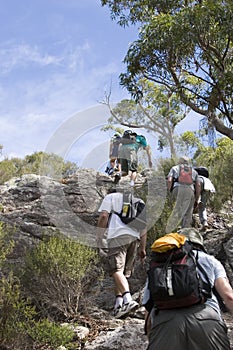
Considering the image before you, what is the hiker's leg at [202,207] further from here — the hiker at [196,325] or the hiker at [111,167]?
the hiker at [196,325]

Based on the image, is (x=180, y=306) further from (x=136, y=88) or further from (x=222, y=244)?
(x=136, y=88)

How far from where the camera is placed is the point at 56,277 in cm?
633

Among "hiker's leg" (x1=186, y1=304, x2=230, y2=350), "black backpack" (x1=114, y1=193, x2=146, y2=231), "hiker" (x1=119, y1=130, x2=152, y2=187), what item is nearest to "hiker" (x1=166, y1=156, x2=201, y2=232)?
"hiker" (x1=119, y1=130, x2=152, y2=187)

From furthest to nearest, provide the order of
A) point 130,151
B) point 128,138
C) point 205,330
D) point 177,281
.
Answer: point 130,151, point 128,138, point 177,281, point 205,330

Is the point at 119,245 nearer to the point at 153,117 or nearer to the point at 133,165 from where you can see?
the point at 133,165

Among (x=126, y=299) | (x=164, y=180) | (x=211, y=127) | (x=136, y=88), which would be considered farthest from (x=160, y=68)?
(x=126, y=299)

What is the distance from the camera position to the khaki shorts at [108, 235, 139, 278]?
5996 millimetres

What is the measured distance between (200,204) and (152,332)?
6157mm

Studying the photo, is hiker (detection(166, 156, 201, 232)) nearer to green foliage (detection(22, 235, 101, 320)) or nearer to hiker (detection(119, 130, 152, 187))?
hiker (detection(119, 130, 152, 187))

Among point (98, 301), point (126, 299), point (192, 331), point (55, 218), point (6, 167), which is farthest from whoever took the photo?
point (6, 167)

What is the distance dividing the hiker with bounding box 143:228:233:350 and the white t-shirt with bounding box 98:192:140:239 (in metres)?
2.44

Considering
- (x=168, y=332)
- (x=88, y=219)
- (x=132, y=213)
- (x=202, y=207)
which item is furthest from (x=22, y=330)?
(x=202, y=207)

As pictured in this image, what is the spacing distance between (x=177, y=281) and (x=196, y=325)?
32 centimetres

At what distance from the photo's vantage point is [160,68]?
10.3 meters
